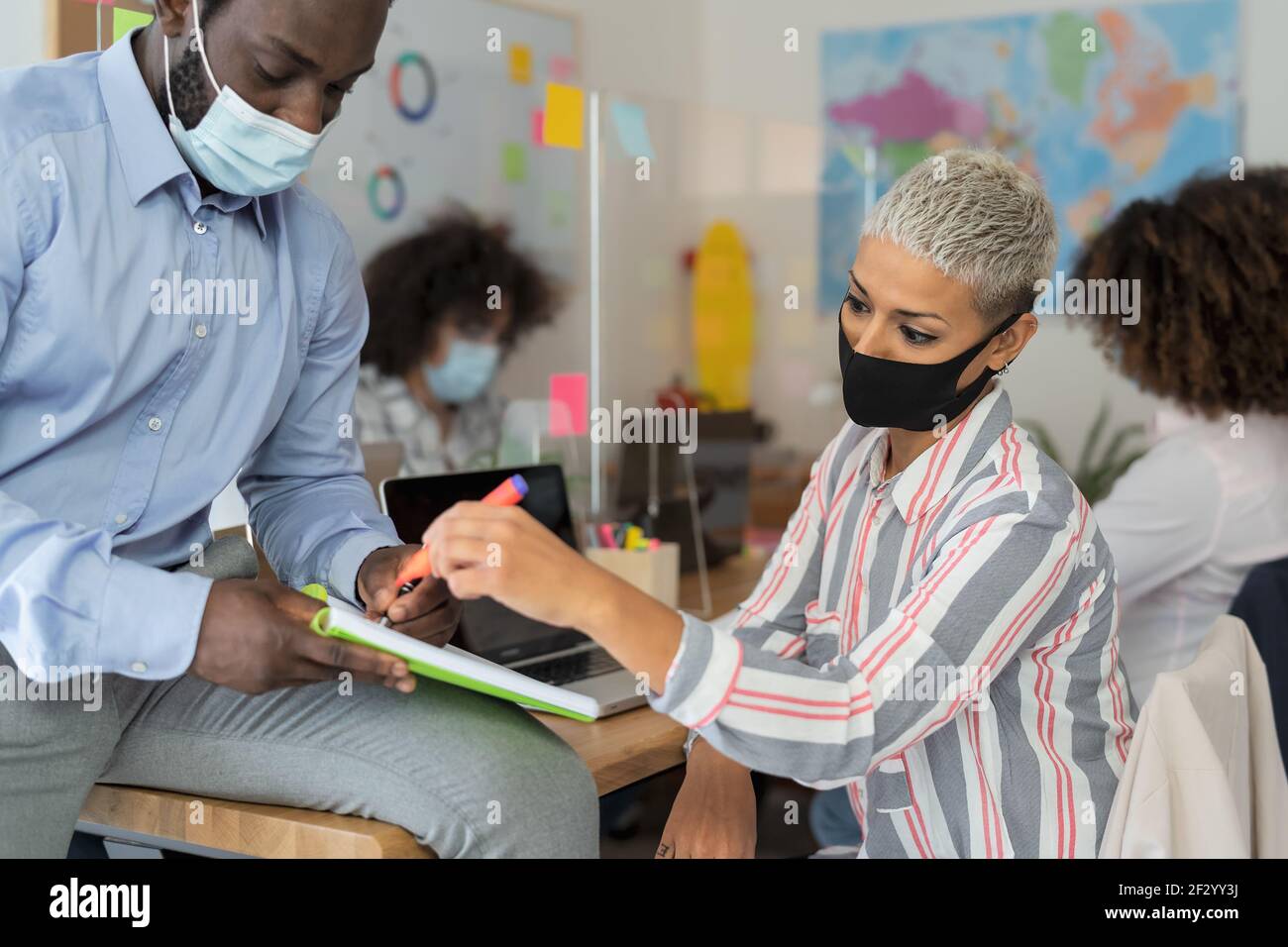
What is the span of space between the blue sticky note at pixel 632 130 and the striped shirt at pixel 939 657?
1.50 meters

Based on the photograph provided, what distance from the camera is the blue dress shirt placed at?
101 centimetres

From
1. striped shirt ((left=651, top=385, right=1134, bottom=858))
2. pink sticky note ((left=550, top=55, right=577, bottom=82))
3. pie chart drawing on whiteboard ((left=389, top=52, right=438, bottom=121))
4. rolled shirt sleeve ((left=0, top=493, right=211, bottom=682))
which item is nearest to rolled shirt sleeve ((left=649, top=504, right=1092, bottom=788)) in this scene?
striped shirt ((left=651, top=385, right=1134, bottom=858))

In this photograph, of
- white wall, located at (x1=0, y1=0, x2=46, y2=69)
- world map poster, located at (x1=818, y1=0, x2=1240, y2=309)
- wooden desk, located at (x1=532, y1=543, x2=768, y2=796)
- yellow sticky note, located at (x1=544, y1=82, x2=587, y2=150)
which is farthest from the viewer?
world map poster, located at (x1=818, y1=0, x2=1240, y2=309)

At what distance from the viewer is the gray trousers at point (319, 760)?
1053 mm

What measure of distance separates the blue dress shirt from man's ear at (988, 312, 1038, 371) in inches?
25.8

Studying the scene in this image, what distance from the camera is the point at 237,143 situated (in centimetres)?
119

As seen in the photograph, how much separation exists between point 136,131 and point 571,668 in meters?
0.91

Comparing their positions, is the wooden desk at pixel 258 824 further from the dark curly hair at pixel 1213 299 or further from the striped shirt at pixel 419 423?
the striped shirt at pixel 419 423

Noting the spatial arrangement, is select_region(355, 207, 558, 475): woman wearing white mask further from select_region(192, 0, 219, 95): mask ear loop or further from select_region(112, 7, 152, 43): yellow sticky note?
select_region(192, 0, 219, 95): mask ear loop

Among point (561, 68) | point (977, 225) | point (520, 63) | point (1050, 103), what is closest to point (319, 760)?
point (977, 225)

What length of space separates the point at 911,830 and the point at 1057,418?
10.4 feet

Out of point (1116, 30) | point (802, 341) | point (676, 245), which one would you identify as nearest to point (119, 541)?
point (676, 245)

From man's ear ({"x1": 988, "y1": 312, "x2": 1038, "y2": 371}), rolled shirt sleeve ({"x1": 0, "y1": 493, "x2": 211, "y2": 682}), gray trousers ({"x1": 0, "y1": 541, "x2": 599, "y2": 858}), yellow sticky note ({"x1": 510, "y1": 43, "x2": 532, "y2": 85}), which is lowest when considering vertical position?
gray trousers ({"x1": 0, "y1": 541, "x2": 599, "y2": 858})

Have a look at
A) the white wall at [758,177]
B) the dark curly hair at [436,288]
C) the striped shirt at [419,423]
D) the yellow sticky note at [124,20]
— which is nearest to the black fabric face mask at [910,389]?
the yellow sticky note at [124,20]
